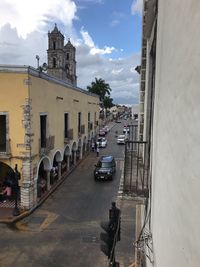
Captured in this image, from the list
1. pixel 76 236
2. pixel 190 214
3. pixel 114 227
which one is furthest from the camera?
pixel 76 236

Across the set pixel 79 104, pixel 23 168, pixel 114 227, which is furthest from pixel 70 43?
pixel 114 227

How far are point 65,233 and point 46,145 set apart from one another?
6.28m

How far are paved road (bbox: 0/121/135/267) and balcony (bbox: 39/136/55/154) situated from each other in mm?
3254

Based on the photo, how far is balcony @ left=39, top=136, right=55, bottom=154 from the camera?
1806 cm

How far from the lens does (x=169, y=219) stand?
284 cm

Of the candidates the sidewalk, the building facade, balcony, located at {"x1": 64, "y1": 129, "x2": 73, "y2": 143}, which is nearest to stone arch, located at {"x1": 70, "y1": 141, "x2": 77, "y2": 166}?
balcony, located at {"x1": 64, "y1": 129, "x2": 73, "y2": 143}

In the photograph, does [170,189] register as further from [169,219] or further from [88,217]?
[88,217]

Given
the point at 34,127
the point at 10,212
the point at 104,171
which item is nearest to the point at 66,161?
the point at 104,171

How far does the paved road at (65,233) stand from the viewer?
39.2ft

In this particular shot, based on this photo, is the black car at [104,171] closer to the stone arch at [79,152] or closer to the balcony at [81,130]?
the balcony at [81,130]

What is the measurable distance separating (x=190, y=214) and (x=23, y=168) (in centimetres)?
1530

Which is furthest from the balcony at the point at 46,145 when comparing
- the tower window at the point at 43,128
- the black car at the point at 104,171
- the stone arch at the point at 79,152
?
the stone arch at the point at 79,152

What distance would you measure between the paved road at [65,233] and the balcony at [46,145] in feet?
10.7

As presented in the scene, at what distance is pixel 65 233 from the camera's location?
14.4 metres
